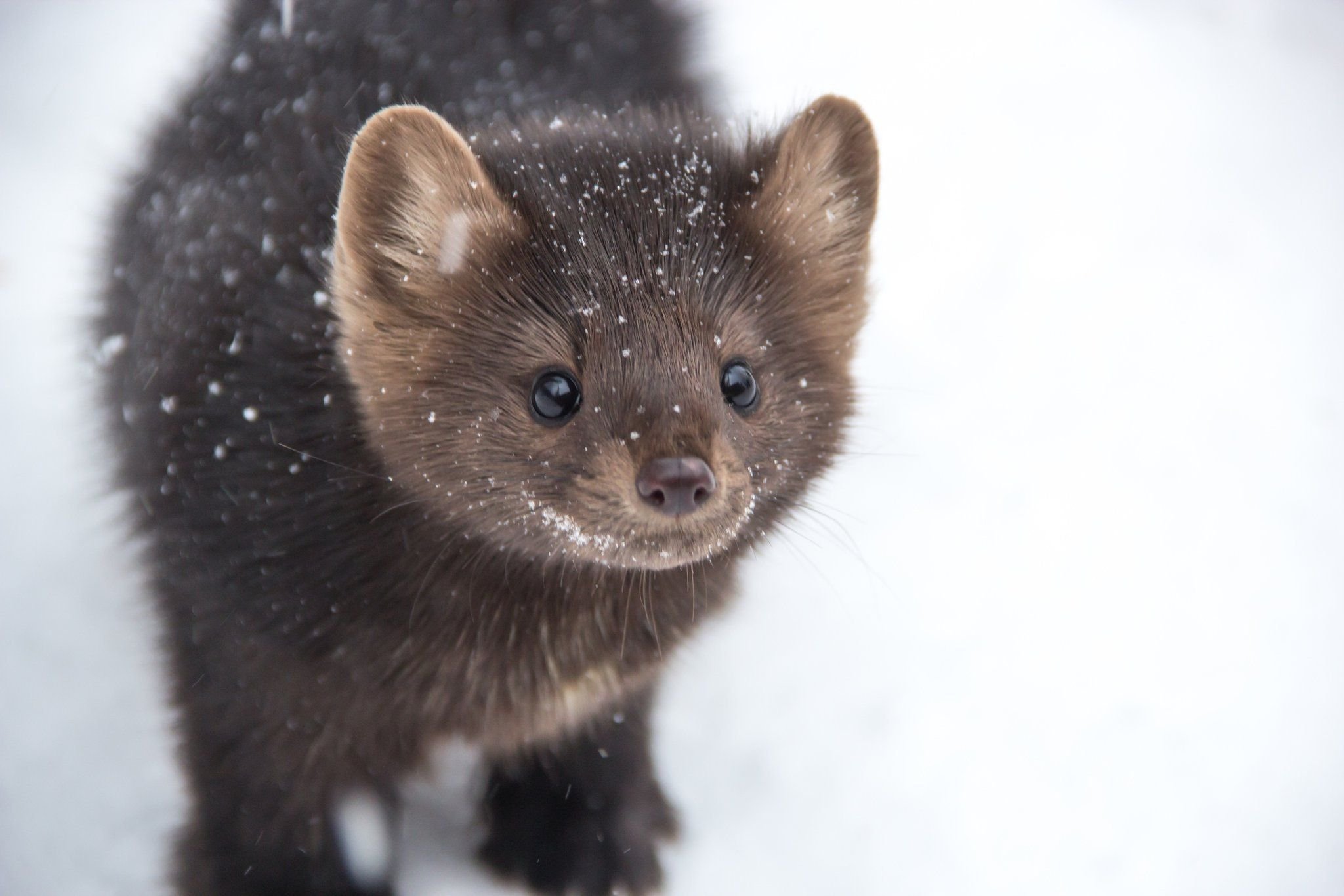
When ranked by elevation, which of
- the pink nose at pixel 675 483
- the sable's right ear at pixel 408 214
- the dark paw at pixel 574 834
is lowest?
Answer: the dark paw at pixel 574 834

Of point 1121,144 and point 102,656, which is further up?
point 1121,144

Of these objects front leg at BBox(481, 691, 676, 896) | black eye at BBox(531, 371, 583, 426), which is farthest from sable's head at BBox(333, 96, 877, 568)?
front leg at BBox(481, 691, 676, 896)

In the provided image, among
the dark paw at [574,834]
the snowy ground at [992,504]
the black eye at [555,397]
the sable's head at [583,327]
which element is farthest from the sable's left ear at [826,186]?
the dark paw at [574,834]

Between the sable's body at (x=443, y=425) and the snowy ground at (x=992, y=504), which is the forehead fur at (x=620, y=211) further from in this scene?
the snowy ground at (x=992, y=504)

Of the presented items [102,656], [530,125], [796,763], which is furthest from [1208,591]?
[102,656]

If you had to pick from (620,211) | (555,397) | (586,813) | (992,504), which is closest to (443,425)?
(555,397)

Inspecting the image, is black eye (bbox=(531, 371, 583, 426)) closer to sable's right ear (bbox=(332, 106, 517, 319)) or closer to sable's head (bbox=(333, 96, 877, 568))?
sable's head (bbox=(333, 96, 877, 568))

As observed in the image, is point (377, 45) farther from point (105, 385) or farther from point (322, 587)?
point (322, 587)
